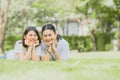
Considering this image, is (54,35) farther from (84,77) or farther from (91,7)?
(91,7)

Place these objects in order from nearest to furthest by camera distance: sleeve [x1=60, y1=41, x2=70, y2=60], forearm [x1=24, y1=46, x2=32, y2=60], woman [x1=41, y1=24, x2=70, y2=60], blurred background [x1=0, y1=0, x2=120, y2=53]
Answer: forearm [x1=24, y1=46, x2=32, y2=60] → woman [x1=41, y1=24, x2=70, y2=60] → sleeve [x1=60, y1=41, x2=70, y2=60] → blurred background [x1=0, y1=0, x2=120, y2=53]

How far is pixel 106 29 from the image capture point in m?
33.4

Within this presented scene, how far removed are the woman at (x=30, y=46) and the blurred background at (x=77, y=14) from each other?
19.7 metres

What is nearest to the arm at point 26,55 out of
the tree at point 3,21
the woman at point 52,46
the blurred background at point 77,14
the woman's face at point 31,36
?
the woman's face at point 31,36

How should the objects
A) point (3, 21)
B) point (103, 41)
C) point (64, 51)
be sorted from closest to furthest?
point (64, 51) < point (3, 21) < point (103, 41)

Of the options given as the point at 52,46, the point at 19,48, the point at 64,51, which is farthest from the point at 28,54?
the point at 64,51

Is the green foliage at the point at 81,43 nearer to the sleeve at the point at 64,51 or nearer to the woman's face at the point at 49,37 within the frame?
the sleeve at the point at 64,51

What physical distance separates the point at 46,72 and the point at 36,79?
2.08ft

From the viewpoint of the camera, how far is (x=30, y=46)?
8242 mm

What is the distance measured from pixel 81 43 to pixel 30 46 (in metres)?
25.4

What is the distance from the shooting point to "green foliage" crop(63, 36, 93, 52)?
1318 inches

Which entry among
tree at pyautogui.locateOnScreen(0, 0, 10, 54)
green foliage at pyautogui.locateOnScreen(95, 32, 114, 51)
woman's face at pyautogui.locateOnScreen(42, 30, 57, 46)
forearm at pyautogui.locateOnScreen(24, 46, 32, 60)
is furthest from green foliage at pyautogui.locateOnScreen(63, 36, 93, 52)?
forearm at pyautogui.locateOnScreen(24, 46, 32, 60)

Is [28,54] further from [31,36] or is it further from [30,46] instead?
[31,36]

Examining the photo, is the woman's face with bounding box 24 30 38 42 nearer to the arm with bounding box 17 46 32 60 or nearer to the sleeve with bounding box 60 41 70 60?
the arm with bounding box 17 46 32 60
